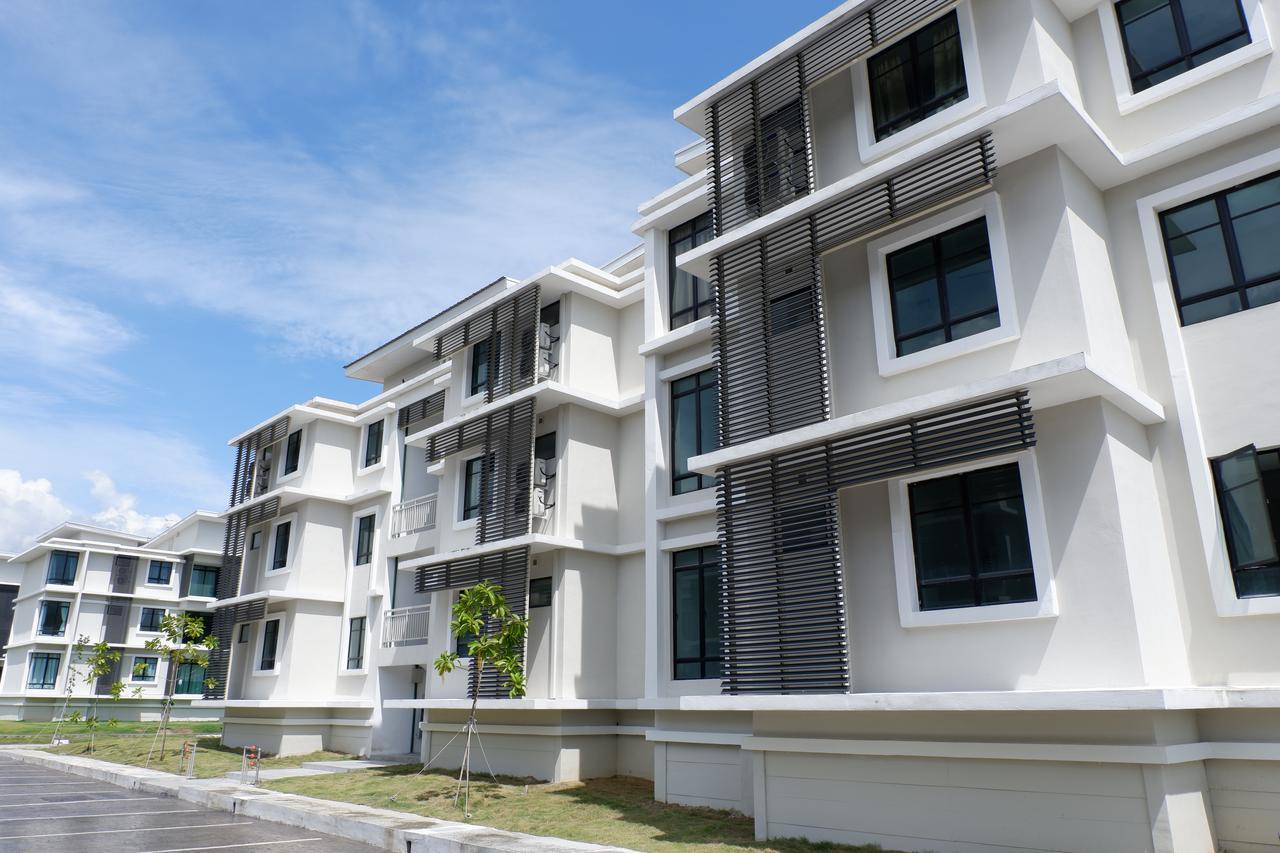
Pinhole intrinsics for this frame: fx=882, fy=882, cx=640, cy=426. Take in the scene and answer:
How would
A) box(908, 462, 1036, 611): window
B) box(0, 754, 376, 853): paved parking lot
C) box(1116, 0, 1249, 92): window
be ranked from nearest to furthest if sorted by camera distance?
box(908, 462, 1036, 611): window → box(1116, 0, 1249, 92): window → box(0, 754, 376, 853): paved parking lot

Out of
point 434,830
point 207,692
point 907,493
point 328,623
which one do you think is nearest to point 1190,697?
point 907,493

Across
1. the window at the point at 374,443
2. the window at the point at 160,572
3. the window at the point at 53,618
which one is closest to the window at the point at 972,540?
the window at the point at 374,443

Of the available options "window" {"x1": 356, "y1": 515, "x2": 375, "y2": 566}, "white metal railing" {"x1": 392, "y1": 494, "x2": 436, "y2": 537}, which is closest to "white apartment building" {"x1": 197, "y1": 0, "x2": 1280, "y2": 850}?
"white metal railing" {"x1": 392, "y1": 494, "x2": 436, "y2": 537}

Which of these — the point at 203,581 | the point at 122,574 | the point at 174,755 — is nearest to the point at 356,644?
the point at 174,755

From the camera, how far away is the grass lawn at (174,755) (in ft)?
73.5

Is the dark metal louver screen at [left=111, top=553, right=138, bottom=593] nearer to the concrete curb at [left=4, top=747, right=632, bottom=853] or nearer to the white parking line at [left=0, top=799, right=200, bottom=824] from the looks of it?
the concrete curb at [left=4, top=747, right=632, bottom=853]

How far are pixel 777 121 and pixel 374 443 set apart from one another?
62.6 feet

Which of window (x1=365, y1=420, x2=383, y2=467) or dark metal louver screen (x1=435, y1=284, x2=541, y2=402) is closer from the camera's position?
dark metal louver screen (x1=435, y1=284, x2=541, y2=402)

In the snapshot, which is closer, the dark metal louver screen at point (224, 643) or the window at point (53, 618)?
the dark metal louver screen at point (224, 643)

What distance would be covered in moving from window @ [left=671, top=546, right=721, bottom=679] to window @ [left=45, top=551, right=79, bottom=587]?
4562cm

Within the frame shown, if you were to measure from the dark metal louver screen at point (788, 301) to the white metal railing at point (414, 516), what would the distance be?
42.6 feet

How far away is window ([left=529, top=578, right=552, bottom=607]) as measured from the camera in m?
17.9

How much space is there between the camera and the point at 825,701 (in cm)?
1048

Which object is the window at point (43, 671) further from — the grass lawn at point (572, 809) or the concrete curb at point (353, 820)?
the grass lawn at point (572, 809)
